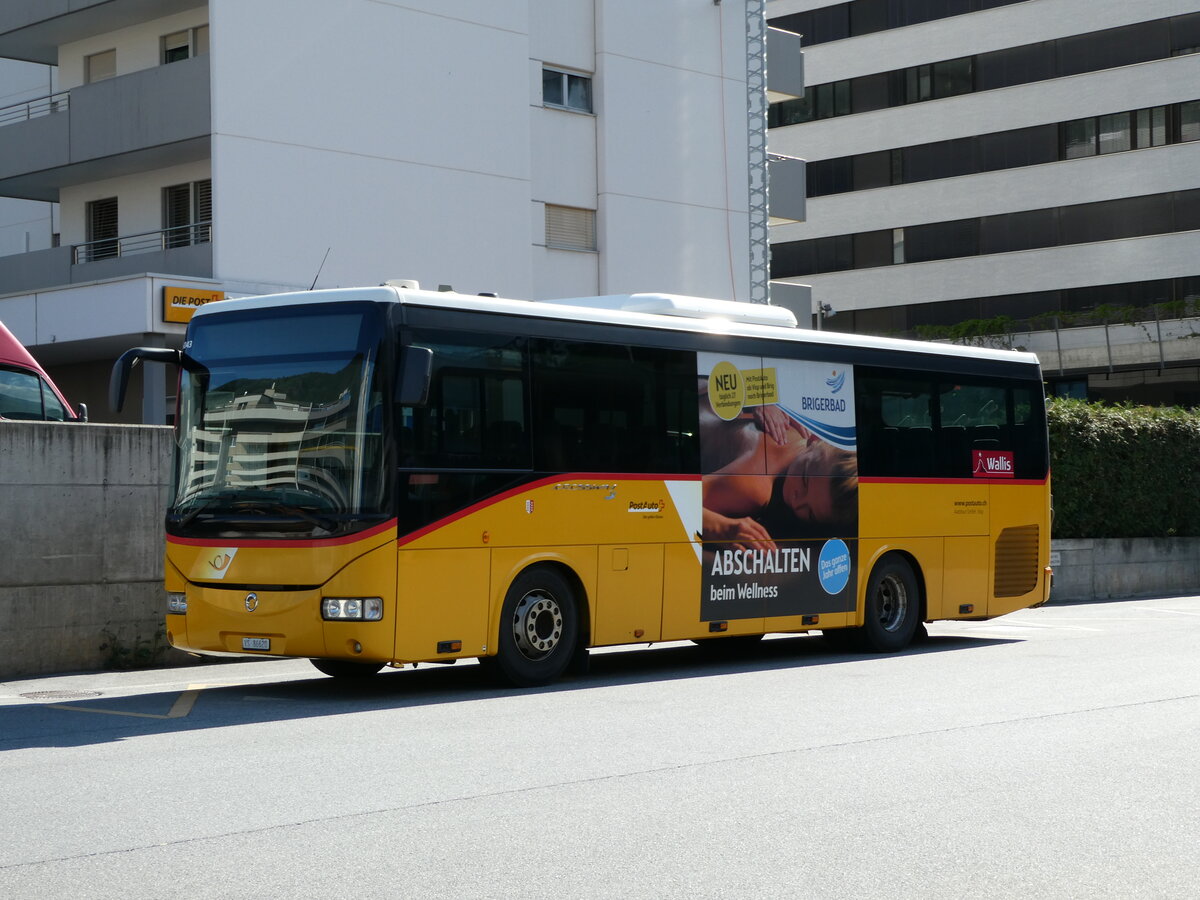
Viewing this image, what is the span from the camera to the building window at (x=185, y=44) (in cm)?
2941

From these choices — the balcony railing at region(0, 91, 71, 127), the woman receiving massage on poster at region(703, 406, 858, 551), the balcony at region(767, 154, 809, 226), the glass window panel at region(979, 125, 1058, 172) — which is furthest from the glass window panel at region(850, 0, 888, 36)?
the woman receiving massage on poster at region(703, 406, 858, 551)

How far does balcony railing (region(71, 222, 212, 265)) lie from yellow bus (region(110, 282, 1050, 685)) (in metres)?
16.2

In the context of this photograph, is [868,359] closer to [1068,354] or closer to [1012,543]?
[1012,543]

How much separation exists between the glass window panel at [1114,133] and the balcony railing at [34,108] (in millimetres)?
35252

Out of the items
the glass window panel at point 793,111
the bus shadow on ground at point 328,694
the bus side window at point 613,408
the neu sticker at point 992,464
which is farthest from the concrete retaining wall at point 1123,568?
the glass window panel at point 793,111

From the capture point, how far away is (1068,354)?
5225 centimetres

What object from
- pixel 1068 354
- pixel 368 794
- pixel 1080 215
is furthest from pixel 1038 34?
pixel 368 794

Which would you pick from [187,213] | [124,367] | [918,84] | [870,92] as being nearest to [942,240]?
[918,84]

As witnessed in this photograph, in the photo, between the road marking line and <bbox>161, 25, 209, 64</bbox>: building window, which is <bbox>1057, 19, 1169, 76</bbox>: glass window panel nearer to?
<bbox>161, 25, 209, 64</bbox>: building window

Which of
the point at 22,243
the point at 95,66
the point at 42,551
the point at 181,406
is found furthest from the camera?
the point at 22,243

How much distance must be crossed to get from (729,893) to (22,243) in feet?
111

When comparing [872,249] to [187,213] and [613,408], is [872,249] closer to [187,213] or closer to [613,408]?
[187,213]

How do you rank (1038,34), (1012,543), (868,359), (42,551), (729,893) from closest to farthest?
(729,893) < (42,551) < (868,359) < (1012,543) < (1038,34)

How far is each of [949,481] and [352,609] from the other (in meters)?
7.70
